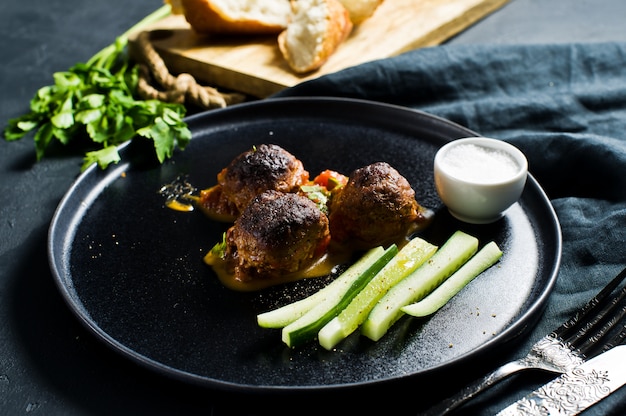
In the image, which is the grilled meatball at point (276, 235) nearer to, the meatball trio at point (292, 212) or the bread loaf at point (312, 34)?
the meatball trio at point (292, 212)

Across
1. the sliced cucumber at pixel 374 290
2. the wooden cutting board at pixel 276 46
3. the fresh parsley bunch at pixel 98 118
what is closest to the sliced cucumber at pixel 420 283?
the sliced cucumber at pixel 374 290

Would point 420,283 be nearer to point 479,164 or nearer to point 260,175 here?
point 479,164

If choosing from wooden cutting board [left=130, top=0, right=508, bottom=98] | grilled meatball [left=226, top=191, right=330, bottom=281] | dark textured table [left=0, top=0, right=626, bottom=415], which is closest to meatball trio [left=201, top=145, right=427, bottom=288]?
grilled meatball [left=226, top=191, right=330, bottom=281]

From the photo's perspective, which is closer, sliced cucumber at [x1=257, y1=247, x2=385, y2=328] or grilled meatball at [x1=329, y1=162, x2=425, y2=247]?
sliced cucumber at [x1=257, y1=247, x2=385, y2=328]

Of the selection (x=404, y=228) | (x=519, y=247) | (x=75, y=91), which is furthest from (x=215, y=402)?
(x=75, y=91)

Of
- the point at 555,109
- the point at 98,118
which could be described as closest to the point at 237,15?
the point at 98,118

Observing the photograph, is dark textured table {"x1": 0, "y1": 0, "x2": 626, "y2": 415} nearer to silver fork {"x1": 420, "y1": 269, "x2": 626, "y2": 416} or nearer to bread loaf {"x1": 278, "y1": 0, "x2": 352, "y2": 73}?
silver fork {"x1": 420, "y1": 269, "x2": 626, "y2": 416}
